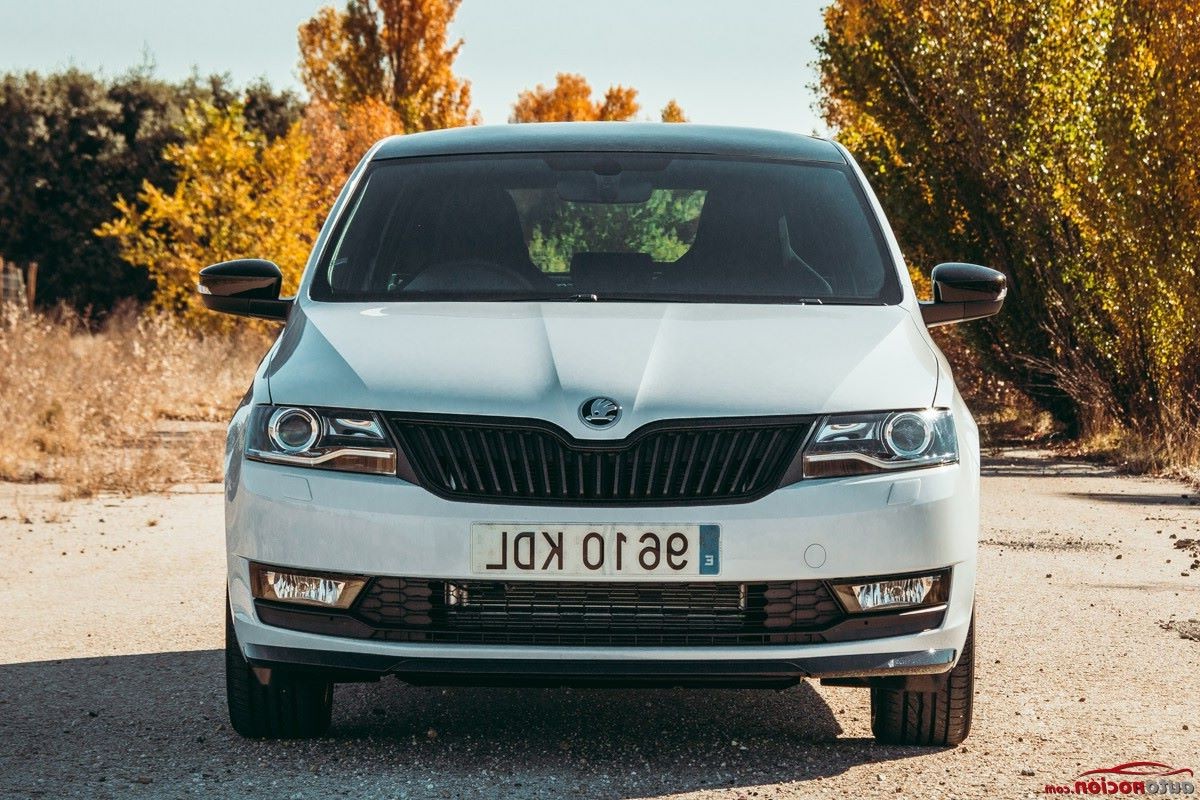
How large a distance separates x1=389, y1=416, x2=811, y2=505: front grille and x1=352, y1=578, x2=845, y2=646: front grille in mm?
229

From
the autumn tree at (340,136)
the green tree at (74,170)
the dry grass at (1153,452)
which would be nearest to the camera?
the dry grass at (1153,452)

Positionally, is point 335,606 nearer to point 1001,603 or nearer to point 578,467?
point 578,467

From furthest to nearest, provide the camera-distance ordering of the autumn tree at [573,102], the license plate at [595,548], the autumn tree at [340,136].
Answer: the autumn tree at [573,102] → the autumn tree at [340,136] → the license plate at [595,548]

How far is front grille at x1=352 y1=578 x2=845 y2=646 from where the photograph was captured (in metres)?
4.24

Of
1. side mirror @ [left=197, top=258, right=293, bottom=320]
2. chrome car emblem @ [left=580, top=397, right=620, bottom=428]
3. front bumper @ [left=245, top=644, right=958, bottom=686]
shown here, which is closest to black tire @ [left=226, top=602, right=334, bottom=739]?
front bumper @ [left=245, top=644, right=958, bottom=686]

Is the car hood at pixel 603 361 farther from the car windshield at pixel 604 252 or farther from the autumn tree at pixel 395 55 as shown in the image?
the autumn tree at pixel 395 55

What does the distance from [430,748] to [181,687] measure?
4.27 feet

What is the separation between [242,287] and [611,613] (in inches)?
76.2

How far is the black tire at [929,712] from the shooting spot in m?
4.73

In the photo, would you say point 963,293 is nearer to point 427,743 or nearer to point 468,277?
point 468,277

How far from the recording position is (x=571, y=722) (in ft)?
17.0

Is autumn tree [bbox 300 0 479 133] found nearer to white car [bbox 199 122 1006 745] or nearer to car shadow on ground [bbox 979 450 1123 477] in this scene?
car shadow on ground [bbox 979 450 1123 477]

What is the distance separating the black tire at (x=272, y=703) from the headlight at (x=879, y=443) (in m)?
1.51

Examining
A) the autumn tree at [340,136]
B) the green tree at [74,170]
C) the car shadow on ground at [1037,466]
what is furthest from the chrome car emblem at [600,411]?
the green tree at [74,170]
